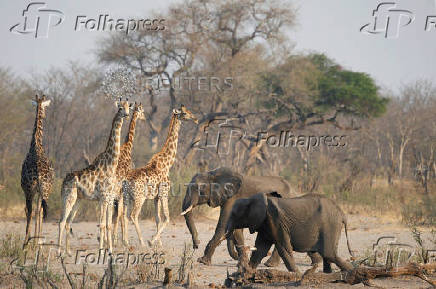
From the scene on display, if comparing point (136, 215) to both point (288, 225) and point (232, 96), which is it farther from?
point (232, 96)

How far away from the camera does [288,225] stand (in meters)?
7.54

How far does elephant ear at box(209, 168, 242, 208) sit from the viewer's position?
Answer: 9.67m

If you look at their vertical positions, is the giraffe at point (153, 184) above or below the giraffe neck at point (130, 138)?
below

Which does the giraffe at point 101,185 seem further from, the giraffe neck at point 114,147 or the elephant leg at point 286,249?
the elephant leg at point 286,249

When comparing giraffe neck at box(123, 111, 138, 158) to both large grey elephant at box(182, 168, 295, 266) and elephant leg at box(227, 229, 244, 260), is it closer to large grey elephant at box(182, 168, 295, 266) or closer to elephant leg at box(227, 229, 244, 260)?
large grey elephant at box(182, 168, 295, 266)

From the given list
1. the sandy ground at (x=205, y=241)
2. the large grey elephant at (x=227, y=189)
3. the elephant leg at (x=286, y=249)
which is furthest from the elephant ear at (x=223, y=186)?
the elephant leg at (x=286, y=249)

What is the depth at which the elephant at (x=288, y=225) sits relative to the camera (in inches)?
294

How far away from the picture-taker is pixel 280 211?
Answer: 749 cm

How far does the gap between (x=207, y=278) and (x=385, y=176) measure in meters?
22.4

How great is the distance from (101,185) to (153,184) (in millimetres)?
1600

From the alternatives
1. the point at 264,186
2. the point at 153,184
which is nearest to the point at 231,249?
the point at 264,186

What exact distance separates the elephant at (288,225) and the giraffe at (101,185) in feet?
7.95

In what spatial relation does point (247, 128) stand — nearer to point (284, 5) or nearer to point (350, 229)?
point (284, 5)

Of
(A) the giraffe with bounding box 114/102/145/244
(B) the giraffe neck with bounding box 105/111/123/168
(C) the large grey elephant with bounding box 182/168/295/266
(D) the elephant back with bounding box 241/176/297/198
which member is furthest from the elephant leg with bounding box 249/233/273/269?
(A) the giraffe with bounding box 114/102/145/244
